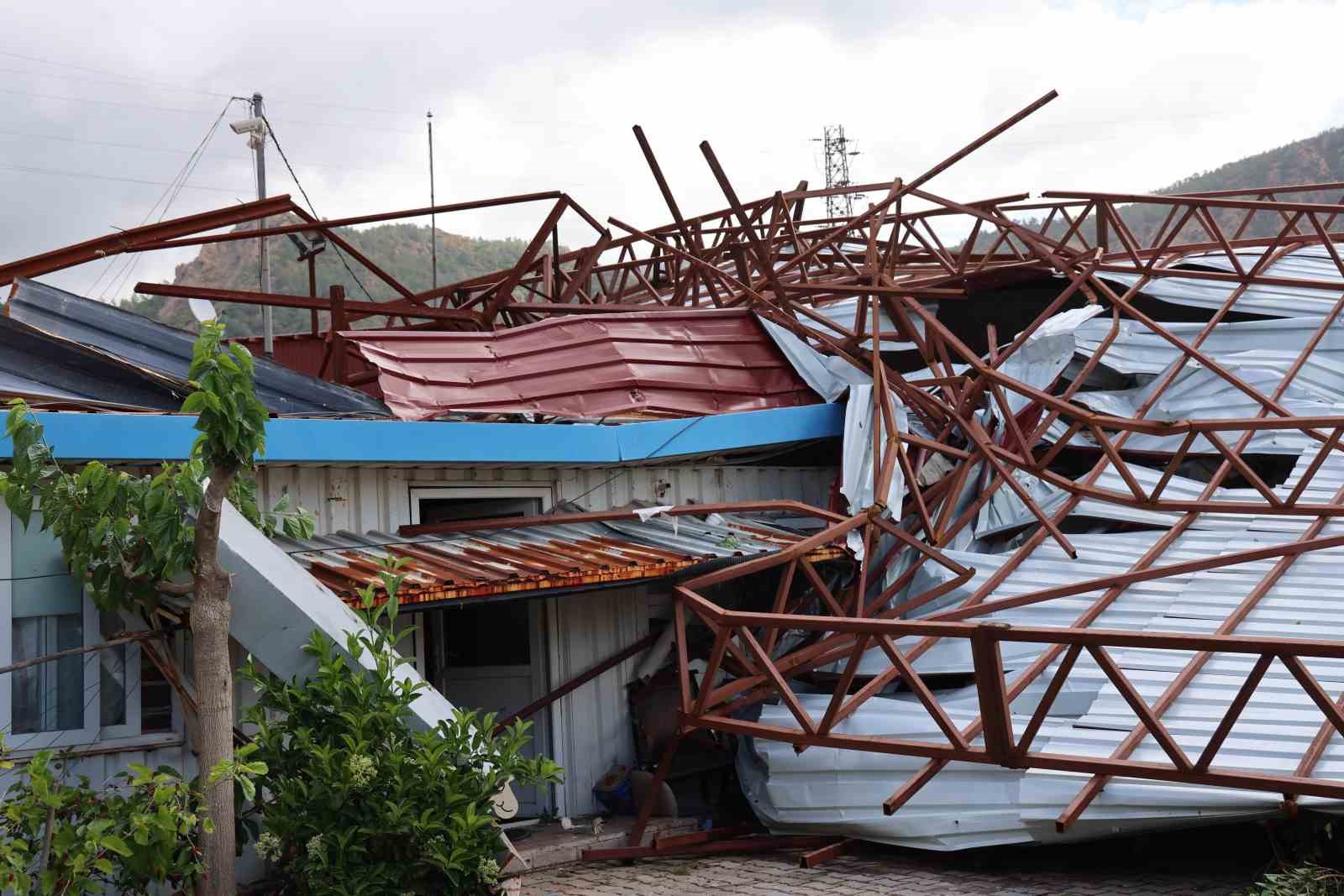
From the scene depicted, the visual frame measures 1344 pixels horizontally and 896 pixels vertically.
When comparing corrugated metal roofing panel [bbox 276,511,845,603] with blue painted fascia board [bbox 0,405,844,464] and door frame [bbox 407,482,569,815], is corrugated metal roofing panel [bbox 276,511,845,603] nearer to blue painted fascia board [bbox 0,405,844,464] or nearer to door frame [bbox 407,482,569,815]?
door frame [bbox 407,482,569,815]

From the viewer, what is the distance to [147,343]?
9.43 m

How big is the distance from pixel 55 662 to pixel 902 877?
5.15 m

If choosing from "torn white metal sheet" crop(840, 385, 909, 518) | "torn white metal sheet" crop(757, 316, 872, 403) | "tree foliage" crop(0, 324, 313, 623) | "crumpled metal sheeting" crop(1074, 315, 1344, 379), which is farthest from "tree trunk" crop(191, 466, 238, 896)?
"crumpled metal sheeting" crop(1074, 315, 1344, 379)

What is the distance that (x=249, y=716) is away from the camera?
655 centimetres

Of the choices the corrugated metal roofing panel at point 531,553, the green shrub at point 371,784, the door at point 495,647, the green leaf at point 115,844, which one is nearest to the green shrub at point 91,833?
the green leaf at point 115,844

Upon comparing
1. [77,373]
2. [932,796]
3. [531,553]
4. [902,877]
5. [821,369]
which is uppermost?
[821,369]

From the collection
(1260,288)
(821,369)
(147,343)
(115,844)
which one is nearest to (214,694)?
(115,844)

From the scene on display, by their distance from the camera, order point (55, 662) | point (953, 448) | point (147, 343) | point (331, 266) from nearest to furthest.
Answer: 1. point (55, 662)
2. point (147, 343)
3. point (953, 448)
4. point (331, 266)

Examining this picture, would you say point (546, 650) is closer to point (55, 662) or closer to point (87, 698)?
point (87, 698)

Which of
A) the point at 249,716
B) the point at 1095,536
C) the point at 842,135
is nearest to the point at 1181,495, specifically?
the point at 1095,536

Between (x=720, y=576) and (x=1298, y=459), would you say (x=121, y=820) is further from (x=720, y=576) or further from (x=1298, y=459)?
(x=1298, y=459)

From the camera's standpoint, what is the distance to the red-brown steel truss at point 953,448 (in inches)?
271

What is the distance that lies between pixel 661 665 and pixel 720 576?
7.60 feet

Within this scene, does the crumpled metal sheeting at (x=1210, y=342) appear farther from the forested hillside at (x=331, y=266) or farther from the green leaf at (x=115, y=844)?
the forested hillside at (x=331, y=266)
